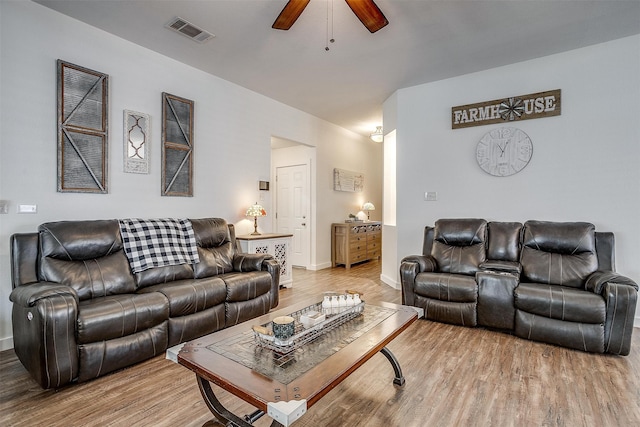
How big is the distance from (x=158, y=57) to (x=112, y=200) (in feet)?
5.49

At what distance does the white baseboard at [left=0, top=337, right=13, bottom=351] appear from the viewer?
2.56 metres

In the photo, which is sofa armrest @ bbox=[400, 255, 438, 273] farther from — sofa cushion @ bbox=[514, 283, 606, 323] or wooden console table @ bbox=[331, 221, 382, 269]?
wooden console table @ bbox=[331, 221, 382, 269]

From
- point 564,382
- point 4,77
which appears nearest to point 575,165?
point 564,382

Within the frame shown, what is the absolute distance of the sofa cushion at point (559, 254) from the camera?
119 inches

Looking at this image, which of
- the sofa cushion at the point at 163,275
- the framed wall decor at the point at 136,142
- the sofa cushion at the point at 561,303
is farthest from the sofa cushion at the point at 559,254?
the framed wall decor at the point at 136,142

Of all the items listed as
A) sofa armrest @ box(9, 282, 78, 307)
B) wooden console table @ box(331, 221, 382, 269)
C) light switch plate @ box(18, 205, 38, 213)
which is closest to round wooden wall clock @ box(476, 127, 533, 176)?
wooden console table @ box(331, 221, 382, 269)

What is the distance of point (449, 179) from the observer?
4.31 meters

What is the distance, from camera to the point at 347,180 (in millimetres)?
6793

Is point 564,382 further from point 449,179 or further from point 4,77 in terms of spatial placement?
point 4,77

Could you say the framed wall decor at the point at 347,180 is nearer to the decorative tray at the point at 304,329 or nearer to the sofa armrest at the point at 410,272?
the sofa armrest at the point at 410,272

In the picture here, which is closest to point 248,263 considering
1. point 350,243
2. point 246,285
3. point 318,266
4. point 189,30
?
point 246,285

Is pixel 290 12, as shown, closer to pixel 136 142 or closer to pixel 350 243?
pixel 136 142

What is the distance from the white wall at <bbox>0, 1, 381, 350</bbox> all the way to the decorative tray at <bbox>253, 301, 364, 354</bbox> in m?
2.32

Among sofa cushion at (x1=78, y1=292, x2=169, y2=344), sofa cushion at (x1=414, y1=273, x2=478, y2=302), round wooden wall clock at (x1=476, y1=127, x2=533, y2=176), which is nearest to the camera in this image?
sofa cushion at (x1=78, y1=292, x2=169, y2=344)
